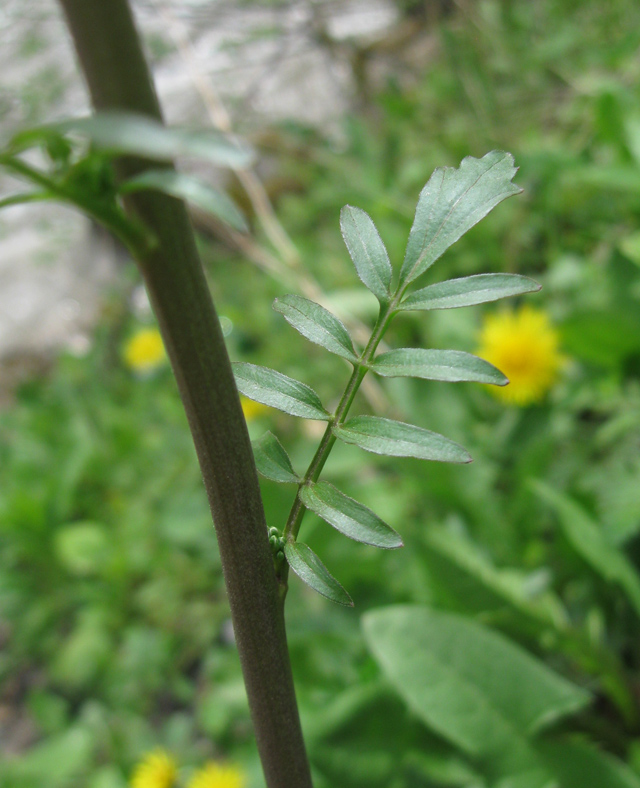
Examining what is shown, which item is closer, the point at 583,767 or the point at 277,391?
the point at 277,391

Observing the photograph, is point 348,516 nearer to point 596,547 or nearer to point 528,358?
point 596,547

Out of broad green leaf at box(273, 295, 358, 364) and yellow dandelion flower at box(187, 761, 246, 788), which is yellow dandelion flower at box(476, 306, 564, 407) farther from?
broad green leaf at box(273, 295, 358, 364)

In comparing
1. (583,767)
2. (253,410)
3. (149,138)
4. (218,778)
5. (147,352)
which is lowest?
(583,767)

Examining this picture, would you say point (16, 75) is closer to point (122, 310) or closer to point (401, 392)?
point (122, 310)

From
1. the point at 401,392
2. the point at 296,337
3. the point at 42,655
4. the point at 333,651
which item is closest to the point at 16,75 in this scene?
the point at 296,337

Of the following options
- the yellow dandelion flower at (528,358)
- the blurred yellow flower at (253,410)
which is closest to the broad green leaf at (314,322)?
the yellow dandelion flower at (528,358)

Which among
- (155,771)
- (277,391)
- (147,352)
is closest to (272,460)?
(277,391)

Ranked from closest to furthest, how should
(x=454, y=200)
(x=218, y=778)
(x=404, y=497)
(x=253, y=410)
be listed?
(x=454, y=200), (x=218, y=778), (x=404, y=497), (x=253, y=410)
